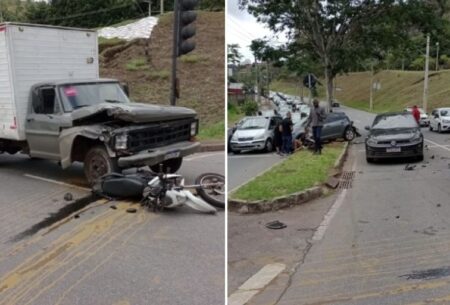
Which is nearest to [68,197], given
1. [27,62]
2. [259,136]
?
[27,62]

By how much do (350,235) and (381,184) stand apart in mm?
3526

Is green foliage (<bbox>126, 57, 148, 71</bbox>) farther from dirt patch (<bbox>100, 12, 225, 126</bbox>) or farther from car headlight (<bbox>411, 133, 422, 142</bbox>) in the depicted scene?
car headlight (<bbox>411, 133, 422, 142</bbox>)

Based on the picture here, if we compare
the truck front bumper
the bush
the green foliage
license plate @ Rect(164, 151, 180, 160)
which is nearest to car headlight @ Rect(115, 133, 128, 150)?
the truck front bumper

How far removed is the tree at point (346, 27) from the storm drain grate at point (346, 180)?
161 cm

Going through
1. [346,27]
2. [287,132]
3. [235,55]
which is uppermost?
[346,27]

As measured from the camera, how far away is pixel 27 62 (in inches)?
343

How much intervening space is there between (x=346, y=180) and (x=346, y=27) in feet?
9.71

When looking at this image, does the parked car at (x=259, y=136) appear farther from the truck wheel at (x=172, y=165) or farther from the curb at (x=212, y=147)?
the truck wheel at (x=172, y=165)

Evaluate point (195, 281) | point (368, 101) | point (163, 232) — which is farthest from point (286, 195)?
point (368, 101)

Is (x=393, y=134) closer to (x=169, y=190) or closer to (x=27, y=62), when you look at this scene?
(x=169, y=190)

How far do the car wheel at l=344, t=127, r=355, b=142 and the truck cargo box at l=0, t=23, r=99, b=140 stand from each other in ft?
23.0

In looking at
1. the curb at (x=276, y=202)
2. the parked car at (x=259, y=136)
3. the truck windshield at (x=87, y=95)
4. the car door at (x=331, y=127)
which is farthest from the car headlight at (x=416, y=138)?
the truck windshield at (x=87, y=95)

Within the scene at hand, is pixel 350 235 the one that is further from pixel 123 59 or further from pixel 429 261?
pixel 123 59

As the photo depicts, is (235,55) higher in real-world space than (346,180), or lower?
higher
